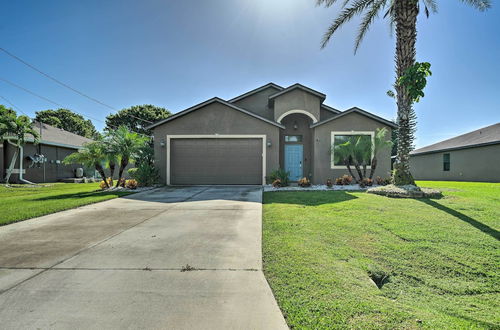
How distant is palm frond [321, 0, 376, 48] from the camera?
9.83 metres

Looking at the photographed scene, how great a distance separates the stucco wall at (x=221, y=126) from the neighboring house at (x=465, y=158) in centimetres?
1578

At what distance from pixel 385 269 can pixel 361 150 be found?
943cm

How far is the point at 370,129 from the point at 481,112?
13957 millimetres

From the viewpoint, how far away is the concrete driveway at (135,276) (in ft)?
6.36

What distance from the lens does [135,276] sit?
2.66m

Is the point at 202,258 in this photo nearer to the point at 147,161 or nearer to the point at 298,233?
the point at 298,233

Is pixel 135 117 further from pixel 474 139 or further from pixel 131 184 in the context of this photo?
pixel 474 139

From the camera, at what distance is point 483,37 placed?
36.8ft

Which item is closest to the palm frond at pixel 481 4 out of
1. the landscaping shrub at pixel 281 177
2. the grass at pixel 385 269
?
the grass at pixel 385 269

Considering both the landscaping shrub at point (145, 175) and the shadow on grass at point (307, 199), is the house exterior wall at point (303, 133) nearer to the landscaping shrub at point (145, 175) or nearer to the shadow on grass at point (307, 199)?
the shadow on grass at point (307, 199)

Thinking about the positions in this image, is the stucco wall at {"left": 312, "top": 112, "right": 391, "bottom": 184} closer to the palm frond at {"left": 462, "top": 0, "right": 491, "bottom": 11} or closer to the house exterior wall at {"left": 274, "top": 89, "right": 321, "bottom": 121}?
the house exterior wall at {"left": 274, "top": 89, "right": 321, "bottom": 121}

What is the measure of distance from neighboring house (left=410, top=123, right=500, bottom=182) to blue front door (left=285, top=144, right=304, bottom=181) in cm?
1366

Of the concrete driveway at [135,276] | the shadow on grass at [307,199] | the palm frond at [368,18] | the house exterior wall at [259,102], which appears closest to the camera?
the concrete driveway at [135,276]

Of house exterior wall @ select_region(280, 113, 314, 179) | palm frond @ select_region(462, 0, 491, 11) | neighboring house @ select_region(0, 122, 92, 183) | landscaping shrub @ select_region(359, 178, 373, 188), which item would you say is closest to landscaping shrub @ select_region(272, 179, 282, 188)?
house exterior wall @ select_region(280, 113, 314, 179)
